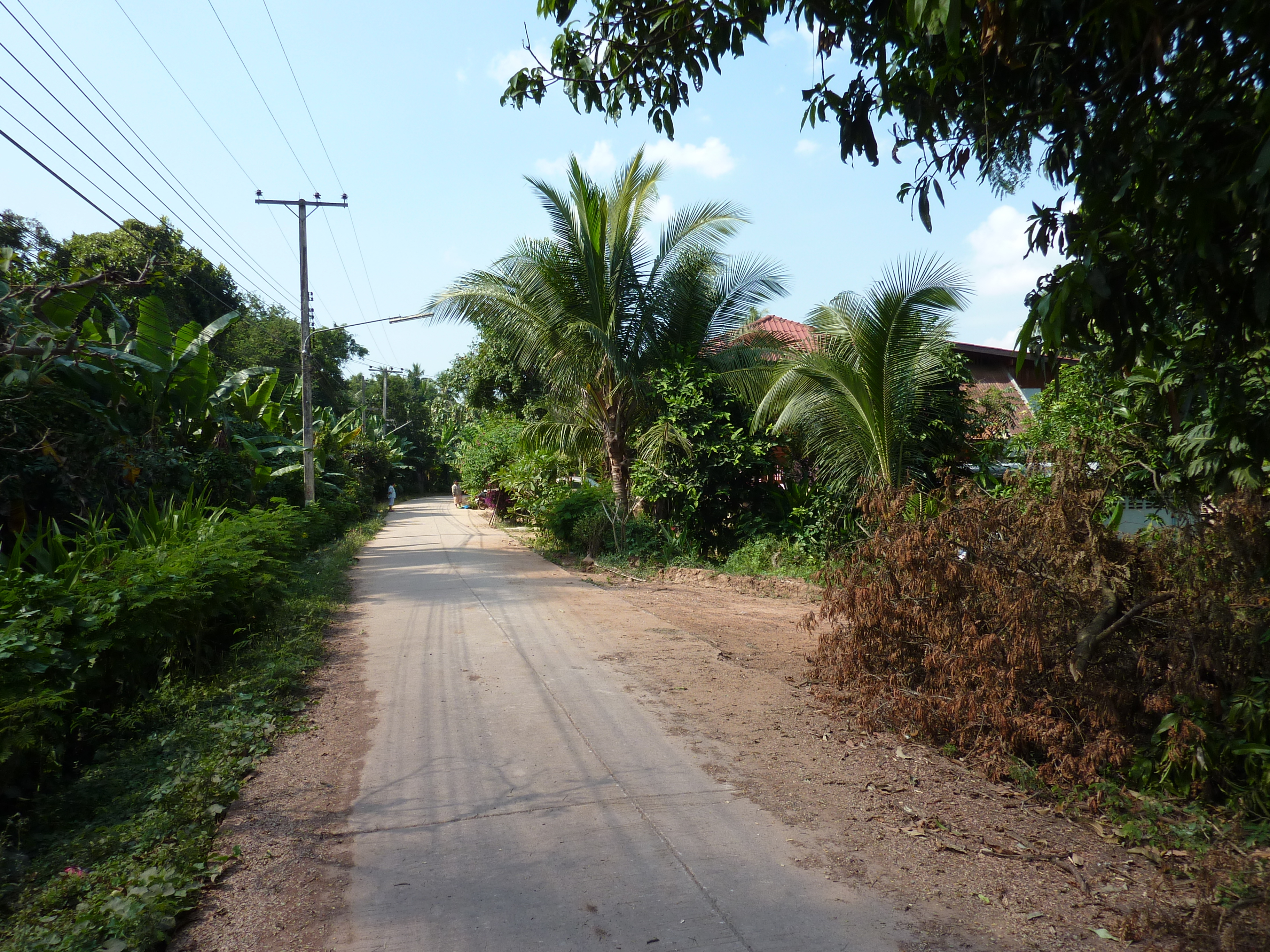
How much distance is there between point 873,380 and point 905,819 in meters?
7.57

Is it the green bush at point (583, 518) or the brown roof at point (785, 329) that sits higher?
the brown roof at point (785, 329)

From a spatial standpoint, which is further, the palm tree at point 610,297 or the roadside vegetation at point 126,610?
the palm tree at point 610,297

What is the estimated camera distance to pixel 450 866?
4012 mm

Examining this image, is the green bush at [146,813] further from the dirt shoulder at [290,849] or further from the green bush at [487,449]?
the green bush at [487,449]

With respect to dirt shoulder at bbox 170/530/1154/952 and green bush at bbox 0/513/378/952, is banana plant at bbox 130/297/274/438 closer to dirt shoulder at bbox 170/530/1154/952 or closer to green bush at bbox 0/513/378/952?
green bush at bbox 0/513/378/952

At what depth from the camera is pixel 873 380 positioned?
11.2 m

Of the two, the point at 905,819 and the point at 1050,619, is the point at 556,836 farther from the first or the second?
the point at 1050,619

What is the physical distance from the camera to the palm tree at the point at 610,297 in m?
14.9

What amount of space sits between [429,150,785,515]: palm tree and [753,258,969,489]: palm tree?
3611mm

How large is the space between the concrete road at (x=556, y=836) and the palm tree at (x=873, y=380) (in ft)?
17.2

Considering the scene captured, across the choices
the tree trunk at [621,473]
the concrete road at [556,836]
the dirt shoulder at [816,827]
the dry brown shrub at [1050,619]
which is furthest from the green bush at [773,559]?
the dry brown shrub at [1050,619]

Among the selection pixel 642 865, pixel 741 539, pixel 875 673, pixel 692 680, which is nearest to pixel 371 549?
pixel 741 539

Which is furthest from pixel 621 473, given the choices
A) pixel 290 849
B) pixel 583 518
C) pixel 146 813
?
pixel 290 849

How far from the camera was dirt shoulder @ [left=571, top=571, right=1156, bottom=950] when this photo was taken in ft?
11.9
